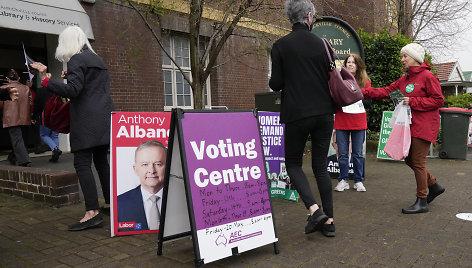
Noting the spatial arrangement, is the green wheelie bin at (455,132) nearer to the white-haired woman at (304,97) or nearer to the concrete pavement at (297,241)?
the concrete pavement at (297,241)

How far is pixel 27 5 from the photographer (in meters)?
7.68

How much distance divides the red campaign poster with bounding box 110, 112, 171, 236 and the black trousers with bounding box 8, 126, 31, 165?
378cm

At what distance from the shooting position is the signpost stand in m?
2.83

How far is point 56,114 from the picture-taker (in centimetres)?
391

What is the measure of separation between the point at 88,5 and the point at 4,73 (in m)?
3.06

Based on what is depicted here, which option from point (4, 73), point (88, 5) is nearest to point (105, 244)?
point (88, 5)

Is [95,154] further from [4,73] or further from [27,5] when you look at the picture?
[4,73]

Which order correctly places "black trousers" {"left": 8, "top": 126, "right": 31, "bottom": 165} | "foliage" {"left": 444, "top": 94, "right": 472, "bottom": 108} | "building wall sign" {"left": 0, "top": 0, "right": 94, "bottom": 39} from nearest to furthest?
"black trousers" {"left": 8, "top": 126, "right": 31, "bottom": 165}, "building wall sign" {"left": 0, "top": 0, "right": 94, "bottom": 39}, "foliage" {"left": 444, "top": 94, "right": 472, "bottom": 108}

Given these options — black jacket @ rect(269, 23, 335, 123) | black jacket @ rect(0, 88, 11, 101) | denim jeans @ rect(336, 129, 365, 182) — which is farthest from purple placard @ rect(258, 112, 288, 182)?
black jacket @ rect(0, 88, 11, 101)

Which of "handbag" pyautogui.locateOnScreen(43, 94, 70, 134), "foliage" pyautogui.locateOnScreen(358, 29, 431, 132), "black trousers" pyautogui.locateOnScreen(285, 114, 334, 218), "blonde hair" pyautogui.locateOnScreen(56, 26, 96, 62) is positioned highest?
"foliage" pyautogui.locateOnScreen(358, 29, 431, 132)

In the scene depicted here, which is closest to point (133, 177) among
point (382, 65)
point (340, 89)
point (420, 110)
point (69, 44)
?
point (69, 44)

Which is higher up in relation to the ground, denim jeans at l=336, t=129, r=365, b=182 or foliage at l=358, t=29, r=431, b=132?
foliage at l=358, t=29, r=431, b=132

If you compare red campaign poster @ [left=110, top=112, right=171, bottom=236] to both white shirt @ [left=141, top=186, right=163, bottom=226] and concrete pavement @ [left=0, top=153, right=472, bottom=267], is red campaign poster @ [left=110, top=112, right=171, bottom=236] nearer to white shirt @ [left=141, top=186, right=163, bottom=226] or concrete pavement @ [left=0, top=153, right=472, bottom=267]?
white shirt @ [left=141, top=186, right=163, bottom=226]

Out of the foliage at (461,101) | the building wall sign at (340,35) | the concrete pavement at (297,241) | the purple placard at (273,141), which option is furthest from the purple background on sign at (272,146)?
the foliage at (461,101)
